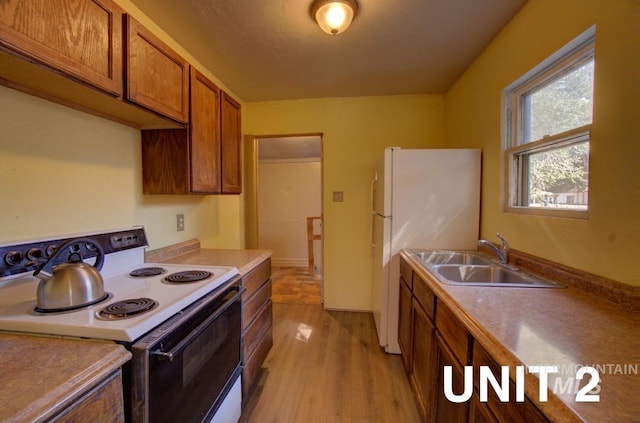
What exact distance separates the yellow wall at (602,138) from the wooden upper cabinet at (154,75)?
198 centimetres

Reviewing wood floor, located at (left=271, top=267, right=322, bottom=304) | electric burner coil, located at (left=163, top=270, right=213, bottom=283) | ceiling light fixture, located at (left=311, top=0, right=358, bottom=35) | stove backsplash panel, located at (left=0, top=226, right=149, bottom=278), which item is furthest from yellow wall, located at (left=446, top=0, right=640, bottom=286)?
wood floor, located at (left=271, top=267, right=322, bottom=304)

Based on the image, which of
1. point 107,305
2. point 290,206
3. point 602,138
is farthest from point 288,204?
point 602,138

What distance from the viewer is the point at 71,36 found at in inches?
36.3

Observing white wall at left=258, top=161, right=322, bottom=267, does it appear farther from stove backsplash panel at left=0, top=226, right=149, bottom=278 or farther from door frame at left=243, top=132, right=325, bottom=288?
stove backsplash panel at left=0, top=226, right=149, bottom=278

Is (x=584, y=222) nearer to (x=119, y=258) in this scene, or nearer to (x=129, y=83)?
(x=129, y=83)

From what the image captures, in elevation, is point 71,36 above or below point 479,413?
above

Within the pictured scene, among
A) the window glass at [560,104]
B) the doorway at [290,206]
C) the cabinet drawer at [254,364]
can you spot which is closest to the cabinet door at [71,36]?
the cabinet drawer at [254,364]

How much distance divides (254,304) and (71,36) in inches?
60.7

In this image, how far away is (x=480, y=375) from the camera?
86cm

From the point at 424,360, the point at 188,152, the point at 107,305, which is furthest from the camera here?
the point at 188,152

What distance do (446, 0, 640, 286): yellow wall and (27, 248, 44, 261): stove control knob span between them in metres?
2.27

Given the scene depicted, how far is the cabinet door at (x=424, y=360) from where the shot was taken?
1325 millimetres

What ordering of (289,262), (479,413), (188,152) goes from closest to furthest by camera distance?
(479,413) < (188,152) < (289,262)

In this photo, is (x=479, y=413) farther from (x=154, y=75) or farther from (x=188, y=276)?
(x=154, y=75)
